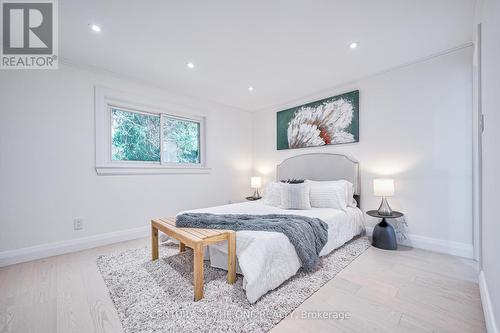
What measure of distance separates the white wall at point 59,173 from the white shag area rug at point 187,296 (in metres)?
0.79

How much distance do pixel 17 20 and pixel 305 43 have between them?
8.98 ft

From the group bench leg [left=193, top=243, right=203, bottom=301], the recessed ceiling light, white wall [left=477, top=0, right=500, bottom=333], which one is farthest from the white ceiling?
bench leg [left=193, top=243, right=203, bottom=301]

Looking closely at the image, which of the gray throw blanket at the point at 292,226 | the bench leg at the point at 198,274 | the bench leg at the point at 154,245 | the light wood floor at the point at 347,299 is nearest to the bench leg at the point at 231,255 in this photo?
the gray throw blanket at the point at 292,226

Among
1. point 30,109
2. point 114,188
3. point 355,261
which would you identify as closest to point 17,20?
point 30,109

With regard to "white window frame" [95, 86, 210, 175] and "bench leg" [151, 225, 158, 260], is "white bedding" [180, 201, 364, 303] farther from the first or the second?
"white window frame" [95, 86, 210, 175]

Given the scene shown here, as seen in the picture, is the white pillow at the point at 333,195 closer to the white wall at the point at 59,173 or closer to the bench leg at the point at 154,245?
the bench leg at the point at 154,245

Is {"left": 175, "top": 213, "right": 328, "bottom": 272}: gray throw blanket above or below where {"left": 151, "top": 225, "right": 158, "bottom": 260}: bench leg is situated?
above

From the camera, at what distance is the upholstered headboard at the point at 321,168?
3.14 m

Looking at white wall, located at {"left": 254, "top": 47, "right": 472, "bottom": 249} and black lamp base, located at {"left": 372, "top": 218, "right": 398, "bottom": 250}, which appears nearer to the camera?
white wall, located at {"left": 254, "top": 47, "right": 472, "bottom": 249}

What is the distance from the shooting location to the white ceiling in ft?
5.79

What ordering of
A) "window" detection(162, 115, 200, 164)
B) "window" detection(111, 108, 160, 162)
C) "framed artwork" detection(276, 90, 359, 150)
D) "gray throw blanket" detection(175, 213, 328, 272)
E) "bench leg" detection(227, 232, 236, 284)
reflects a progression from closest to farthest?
"bench leg" detection(227, 232, 236, 284), "gray throw blanket" detection(175, 213, 328, 272), "window" detection(111, 108, 160, 162), "framed artwork" detection(276, 90, 359, 150), "window" detection(162, 115, 200, 164)

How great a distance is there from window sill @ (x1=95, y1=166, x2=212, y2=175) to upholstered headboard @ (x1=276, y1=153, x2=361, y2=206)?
1.49m

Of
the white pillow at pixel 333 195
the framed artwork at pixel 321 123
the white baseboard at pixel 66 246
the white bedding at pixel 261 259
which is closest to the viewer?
the white bedding at pixel 261 259

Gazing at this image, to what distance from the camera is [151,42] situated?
2.22 metres
